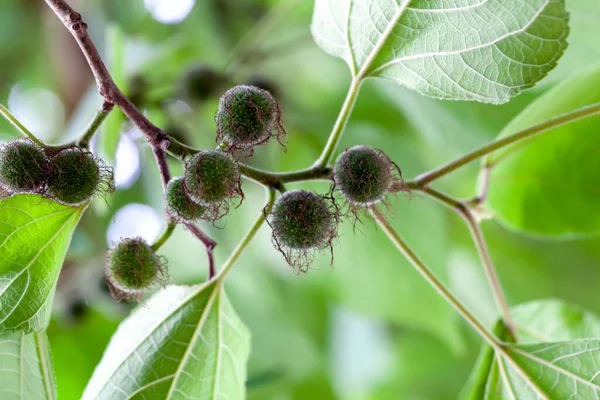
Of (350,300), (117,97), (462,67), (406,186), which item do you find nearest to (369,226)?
(350,300)

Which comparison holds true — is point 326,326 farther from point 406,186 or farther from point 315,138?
point 406,186

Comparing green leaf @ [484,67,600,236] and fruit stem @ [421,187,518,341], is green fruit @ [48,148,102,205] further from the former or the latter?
green leaf @ [484,67,600,236]

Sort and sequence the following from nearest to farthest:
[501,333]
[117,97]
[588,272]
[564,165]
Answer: [117,97], [501,333], [564,165], [588,272]

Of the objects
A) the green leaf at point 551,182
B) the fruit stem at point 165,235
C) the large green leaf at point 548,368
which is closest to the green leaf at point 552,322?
Answer: the large green leaf at point 548,368

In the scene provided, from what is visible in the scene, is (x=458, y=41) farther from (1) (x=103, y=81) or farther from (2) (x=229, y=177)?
(1) (x=103, y=81)

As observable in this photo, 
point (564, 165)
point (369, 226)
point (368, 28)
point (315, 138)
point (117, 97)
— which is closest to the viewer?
point (117, 97)

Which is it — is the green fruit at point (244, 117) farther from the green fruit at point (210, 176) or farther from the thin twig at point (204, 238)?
the thin twig at point (204, 238)

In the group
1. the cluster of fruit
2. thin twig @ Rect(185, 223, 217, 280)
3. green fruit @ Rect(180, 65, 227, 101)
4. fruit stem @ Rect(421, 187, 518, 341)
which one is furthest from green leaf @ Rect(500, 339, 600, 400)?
green fruit @ Rect(180, 65, 227, 101)
